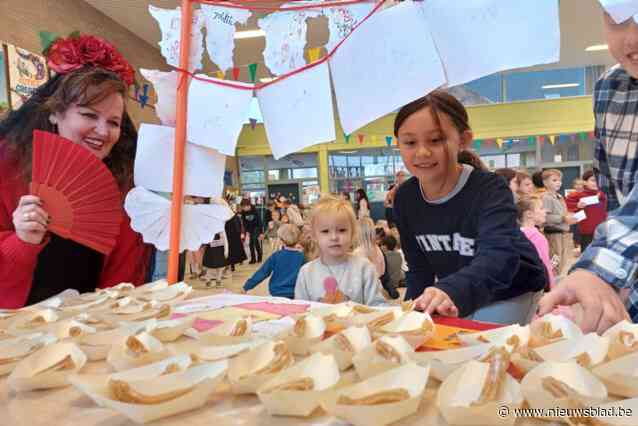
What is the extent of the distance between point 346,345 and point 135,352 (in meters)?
0.23

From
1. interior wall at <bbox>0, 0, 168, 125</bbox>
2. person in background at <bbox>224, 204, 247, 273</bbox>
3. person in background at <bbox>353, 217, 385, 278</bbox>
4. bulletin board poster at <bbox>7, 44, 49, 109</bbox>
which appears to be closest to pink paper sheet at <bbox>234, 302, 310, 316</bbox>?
person in background at <bbox>353, 217, 385, 278</bbox>

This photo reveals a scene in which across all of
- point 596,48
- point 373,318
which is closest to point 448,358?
point 373,318

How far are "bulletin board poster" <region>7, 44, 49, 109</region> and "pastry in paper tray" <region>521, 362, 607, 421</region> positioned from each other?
12.3 feet

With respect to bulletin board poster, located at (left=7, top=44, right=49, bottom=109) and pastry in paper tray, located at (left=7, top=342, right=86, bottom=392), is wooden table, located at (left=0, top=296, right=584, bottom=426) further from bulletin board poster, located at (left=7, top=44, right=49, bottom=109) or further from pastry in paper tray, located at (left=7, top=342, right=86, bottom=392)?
bulletin board poster, located at (left=7, top=44, right=49, bottom=109)

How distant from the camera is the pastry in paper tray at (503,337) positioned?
49cm

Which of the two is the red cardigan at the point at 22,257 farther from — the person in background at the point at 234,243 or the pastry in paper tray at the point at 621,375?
the person in background at the point at 234,243

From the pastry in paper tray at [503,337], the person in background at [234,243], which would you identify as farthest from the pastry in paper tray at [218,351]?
the person in background at [234,243]

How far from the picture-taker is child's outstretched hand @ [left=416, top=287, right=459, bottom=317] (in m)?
0.71

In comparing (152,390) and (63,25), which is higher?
(63,25)

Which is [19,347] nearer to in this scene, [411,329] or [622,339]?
[411,329]

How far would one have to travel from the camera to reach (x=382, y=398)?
14.8 inches

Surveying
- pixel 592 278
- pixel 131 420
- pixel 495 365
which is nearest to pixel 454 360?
pixel 495 365

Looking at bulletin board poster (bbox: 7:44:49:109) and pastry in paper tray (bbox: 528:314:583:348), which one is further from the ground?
bulletin board poster (bbox: 7:44:49:109)

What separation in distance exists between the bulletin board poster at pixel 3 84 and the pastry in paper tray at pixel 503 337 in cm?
365
